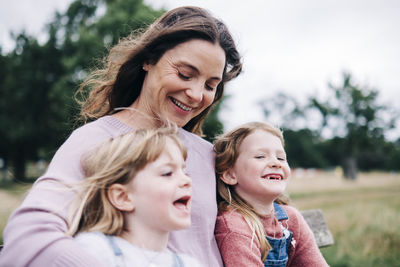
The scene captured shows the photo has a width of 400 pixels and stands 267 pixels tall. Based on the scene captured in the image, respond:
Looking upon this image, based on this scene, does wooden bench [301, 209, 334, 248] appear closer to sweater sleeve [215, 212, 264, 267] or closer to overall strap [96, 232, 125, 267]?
sweater sleeve [215, 212, 264, 267]

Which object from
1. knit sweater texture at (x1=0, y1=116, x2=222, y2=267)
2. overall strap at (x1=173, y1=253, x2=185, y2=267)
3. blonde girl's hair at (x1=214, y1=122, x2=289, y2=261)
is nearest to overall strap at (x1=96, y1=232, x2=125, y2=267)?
knit sweater texture at (x1=0, y1=116, x2=222, y2=267)

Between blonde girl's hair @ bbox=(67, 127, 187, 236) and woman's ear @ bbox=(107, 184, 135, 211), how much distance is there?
0.06ft

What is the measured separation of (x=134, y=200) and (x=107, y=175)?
0.52 feet

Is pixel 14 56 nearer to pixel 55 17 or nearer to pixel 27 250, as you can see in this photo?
pixel 55 17

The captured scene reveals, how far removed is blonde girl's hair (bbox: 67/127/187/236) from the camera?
1.65 meters

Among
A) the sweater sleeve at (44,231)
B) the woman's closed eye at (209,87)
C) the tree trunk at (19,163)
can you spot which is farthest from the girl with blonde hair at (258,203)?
the tree trunk at (19,163)

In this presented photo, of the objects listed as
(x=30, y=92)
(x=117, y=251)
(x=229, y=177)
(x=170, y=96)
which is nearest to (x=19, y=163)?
(x=30, y=92)

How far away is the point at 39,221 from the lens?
4.76ft

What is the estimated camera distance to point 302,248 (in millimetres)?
2559

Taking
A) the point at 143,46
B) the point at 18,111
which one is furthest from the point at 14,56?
the point at 143,46

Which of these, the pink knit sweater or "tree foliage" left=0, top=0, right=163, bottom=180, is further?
"tree foliage" left=0, top=0, right=163, bottom=180

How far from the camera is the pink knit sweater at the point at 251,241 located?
87.2 inches

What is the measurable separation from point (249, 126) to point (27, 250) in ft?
5.49

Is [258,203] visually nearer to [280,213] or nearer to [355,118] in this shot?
[280,213]
